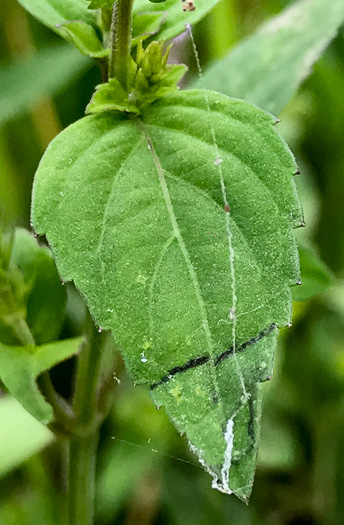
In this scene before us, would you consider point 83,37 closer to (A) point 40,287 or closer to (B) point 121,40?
(B) point 121,40

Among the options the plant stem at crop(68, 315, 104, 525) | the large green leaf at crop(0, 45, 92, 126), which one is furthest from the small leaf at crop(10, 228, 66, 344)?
the large green leaf at crop(0, 45, 92, 126)

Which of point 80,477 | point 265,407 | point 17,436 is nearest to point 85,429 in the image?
point 80,477

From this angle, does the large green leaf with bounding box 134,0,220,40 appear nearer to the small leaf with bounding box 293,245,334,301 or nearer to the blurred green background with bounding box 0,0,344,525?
the small leaf with bounding box 293,245,334,301

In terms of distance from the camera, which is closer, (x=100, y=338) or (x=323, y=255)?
(x=100, y=338)

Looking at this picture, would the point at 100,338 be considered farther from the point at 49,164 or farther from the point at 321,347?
the point at 321,347

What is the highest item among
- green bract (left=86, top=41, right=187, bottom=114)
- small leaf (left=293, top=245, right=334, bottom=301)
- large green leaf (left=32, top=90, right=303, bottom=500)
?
green bract (left=86, top=41, right=187, bottom=114)

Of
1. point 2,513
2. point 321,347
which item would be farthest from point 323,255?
point 2,513
